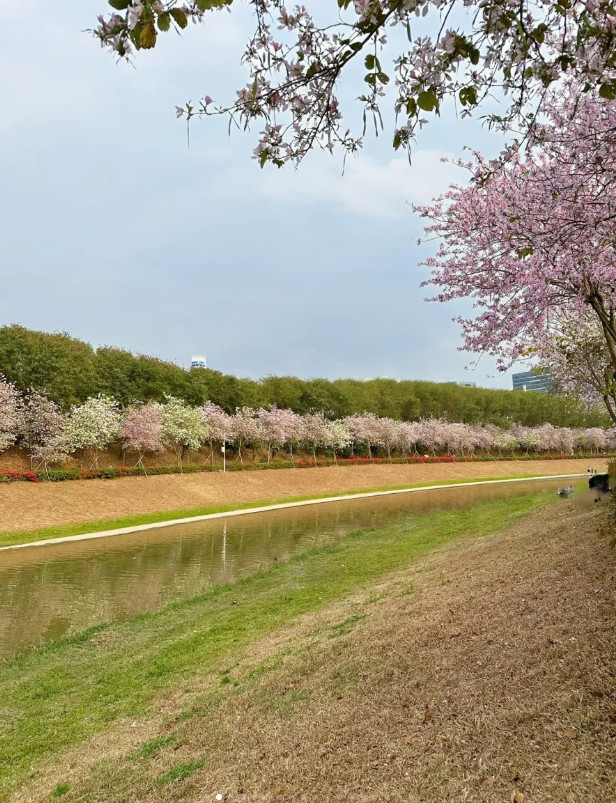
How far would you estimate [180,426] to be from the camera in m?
47.8

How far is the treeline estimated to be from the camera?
4169 centimetres

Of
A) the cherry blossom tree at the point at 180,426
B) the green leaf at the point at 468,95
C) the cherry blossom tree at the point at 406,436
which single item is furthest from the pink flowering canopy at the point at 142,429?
the green leaf at the point at 468,95

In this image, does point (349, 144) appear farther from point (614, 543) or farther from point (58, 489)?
point (58, 489)

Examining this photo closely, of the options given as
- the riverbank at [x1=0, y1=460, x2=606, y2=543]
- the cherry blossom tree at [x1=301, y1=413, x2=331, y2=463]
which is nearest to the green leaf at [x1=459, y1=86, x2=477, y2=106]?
the riverbank at [x1=0, y1=460, x2=606, y2=543]

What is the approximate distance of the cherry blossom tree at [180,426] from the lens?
151 ft

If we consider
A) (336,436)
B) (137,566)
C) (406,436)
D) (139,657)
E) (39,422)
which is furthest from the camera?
(406,436)

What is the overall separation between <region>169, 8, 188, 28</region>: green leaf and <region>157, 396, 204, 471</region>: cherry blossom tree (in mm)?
44876

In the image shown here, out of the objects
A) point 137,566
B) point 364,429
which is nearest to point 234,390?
point 364,429

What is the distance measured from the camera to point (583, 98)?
20.8 feet

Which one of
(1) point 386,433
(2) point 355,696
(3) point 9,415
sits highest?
(3) point 9,415

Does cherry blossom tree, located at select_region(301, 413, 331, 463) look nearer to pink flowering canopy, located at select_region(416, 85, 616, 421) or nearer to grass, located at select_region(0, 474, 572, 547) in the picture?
grass, located at select_region(0, 474, 572, 547)

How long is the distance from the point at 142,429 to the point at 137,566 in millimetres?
27676

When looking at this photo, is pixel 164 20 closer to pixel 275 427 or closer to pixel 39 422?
pixel 39 422

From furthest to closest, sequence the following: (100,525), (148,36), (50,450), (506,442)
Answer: (506,442) < (50,450) < (100,525) < (148,36)
